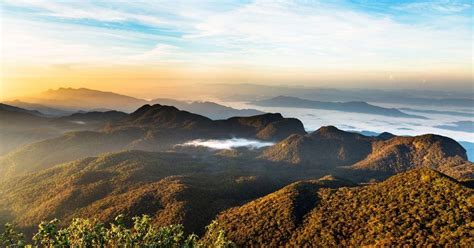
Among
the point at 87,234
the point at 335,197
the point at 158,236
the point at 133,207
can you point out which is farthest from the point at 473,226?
the point at 133,207

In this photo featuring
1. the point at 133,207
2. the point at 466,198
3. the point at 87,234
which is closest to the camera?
the point at 87,234

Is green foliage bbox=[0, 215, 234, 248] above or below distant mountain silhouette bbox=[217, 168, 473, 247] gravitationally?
above

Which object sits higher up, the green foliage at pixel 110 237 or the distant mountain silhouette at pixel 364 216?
the green foliage at pixel 110 237

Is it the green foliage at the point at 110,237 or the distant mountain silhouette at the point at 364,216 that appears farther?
the distant mountain silhouette at the point at 364,216

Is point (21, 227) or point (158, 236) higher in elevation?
point (158, 236)

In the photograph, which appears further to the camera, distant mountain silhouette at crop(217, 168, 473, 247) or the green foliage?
distant mountain silhouette at crop(217, 168, 473, 247)

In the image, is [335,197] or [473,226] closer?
[473,226]

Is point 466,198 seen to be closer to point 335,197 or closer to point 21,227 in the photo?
point 335,197

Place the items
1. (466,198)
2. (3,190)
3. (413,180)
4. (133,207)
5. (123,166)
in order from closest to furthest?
(466,198) < (413,180) < (133,207) < (3,190) < (123,166)

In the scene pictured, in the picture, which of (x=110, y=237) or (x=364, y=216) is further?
(x=364, y=216)

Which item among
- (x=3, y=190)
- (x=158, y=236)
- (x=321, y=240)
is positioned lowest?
(x=3, y=190)

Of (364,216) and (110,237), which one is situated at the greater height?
(110,237)
